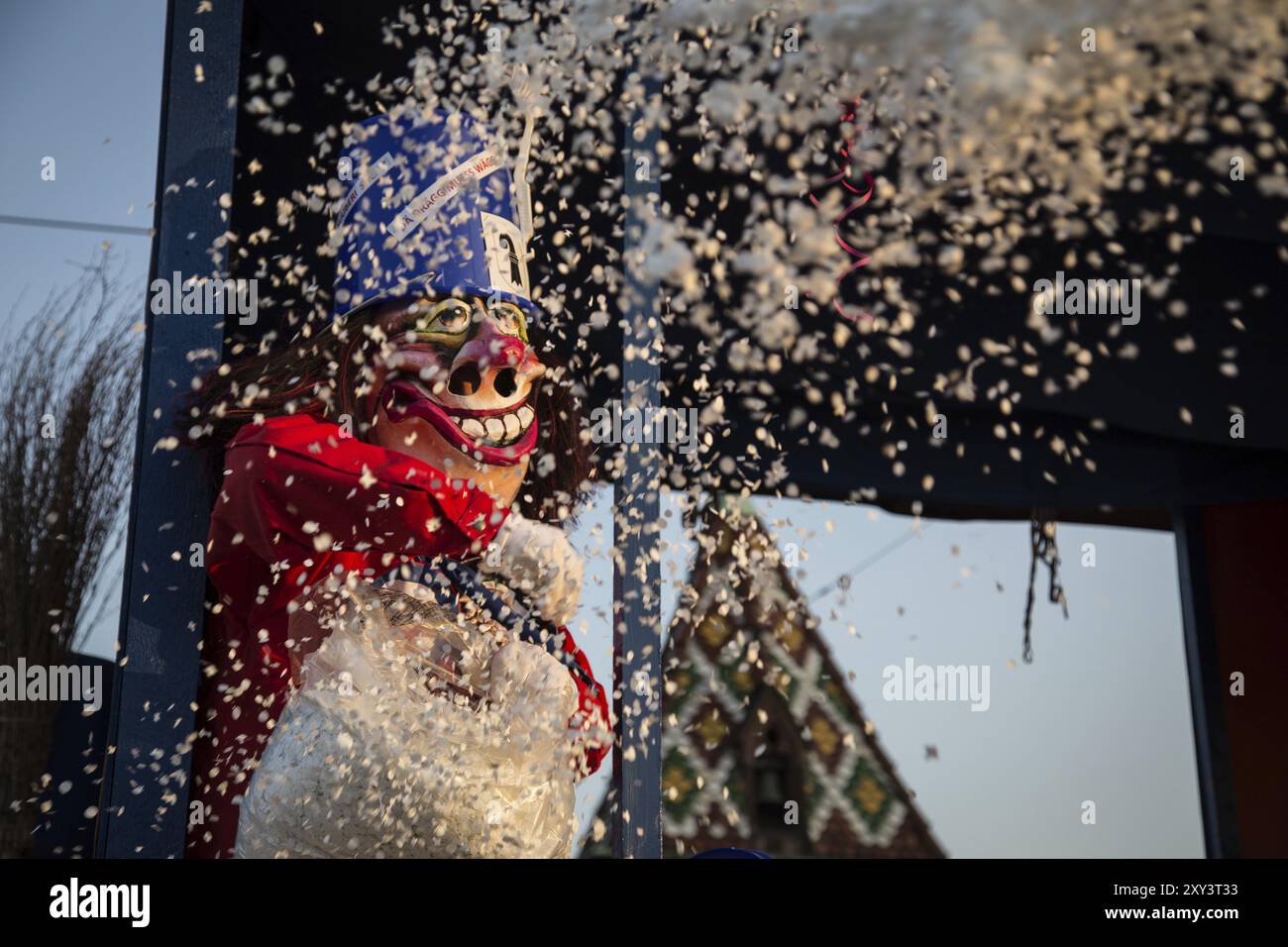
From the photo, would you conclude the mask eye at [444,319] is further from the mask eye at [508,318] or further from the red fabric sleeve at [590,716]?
the red fabric sleeve at [590,716]

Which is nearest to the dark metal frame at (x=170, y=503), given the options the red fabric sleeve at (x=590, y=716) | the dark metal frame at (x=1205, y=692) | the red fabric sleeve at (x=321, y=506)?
the red fabric sleeve at (x=321, y=506)

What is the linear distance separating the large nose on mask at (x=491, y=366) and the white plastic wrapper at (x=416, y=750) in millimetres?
311

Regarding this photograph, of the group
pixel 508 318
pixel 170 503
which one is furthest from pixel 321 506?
pixel 508 318

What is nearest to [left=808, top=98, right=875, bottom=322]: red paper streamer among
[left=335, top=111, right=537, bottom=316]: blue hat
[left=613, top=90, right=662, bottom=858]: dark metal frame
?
[left=613, top=90, right=662, bottom=858]: dark metal frame

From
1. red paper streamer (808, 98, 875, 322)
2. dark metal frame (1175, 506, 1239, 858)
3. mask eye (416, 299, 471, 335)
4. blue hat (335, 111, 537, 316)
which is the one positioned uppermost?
red paper streamer (808, 98, 875, 322)

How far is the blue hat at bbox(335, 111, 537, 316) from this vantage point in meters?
1.67

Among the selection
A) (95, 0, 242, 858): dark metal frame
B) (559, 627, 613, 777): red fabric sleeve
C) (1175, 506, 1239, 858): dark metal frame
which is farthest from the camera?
(1175, 506, 1239, 858): dark metal frame

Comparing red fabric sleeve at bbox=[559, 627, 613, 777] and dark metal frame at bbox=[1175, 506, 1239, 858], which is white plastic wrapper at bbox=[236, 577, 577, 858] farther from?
dark metal frame at bbox=[1175, 506, 1239, 858]

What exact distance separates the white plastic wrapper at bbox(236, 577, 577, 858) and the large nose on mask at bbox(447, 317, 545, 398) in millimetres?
311

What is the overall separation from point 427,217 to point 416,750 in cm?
73

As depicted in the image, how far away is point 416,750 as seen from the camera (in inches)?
56.1

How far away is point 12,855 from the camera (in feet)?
5.35
